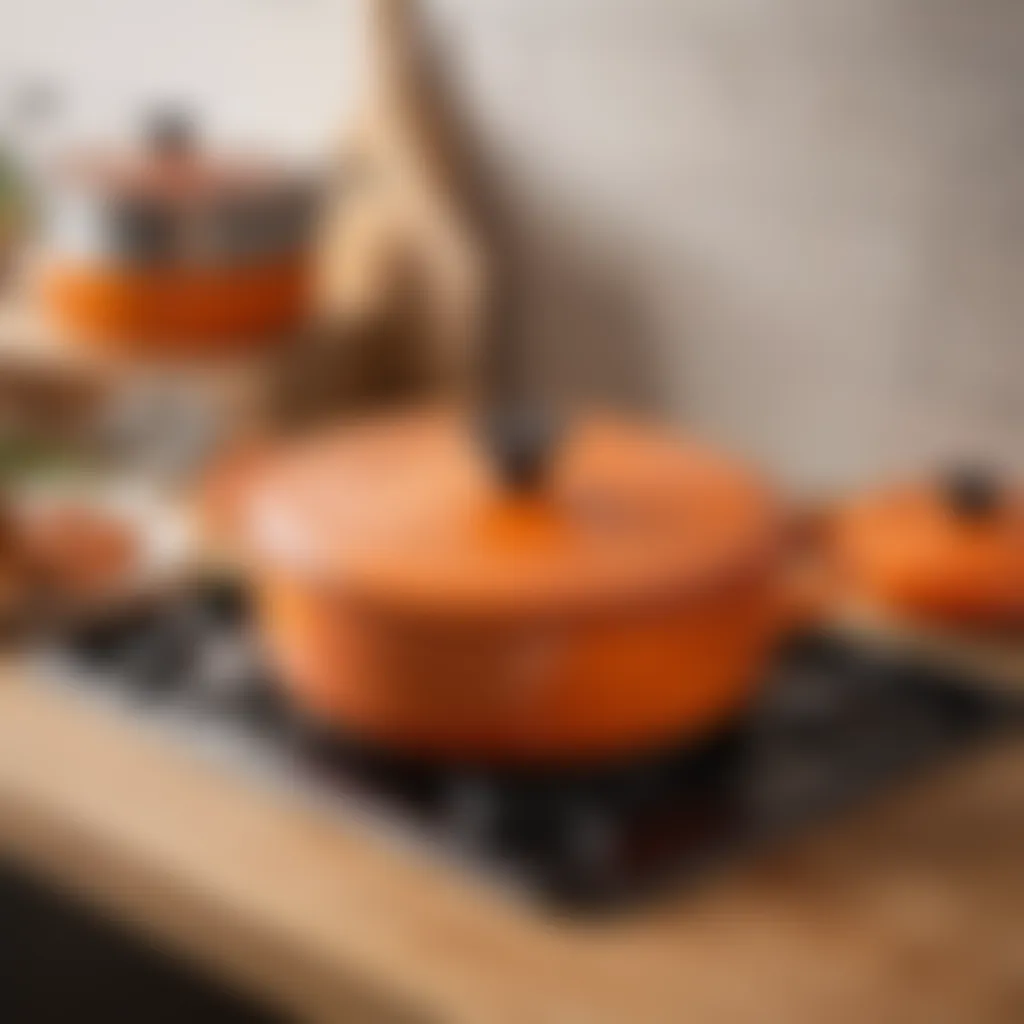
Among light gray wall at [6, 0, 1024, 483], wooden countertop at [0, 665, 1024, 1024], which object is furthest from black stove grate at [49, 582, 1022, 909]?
light gray wall at [6, 0, 1024, 483]

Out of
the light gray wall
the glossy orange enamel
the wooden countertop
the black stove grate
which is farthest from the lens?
the glossy orange enamel

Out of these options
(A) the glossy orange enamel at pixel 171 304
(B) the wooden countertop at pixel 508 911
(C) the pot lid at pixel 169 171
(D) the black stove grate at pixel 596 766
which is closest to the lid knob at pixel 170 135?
(C) the pot lid at pixel 169 171

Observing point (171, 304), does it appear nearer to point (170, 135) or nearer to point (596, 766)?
point (170, 135)

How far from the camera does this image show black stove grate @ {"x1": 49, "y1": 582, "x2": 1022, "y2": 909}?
822mm

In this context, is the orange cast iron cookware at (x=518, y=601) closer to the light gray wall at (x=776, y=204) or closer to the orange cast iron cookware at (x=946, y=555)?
the orange cast iron cookware at (x=946, y=555)

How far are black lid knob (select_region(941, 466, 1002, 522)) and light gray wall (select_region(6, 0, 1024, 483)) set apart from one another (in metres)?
0.11

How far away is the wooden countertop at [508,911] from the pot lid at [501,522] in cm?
12

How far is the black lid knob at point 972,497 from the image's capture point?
3.47 feet

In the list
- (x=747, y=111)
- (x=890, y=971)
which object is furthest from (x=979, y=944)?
(x=747, y=111)

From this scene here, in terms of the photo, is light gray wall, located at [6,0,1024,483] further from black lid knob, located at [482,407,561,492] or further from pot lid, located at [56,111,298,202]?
black lid knob, located at [482,407,561,492]

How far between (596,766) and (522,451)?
0.15 m

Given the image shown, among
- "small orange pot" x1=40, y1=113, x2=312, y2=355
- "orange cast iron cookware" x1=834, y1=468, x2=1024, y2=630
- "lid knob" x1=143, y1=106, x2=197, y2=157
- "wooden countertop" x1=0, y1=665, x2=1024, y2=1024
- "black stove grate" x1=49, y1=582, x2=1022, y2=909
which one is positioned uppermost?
"lid knob" x1=143, y1=106, x2=197, y2=157

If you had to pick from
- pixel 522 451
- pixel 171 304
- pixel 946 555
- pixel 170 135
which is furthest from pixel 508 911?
pixel 170 135

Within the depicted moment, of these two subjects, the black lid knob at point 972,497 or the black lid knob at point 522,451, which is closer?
the black lid knob at point 522,451
